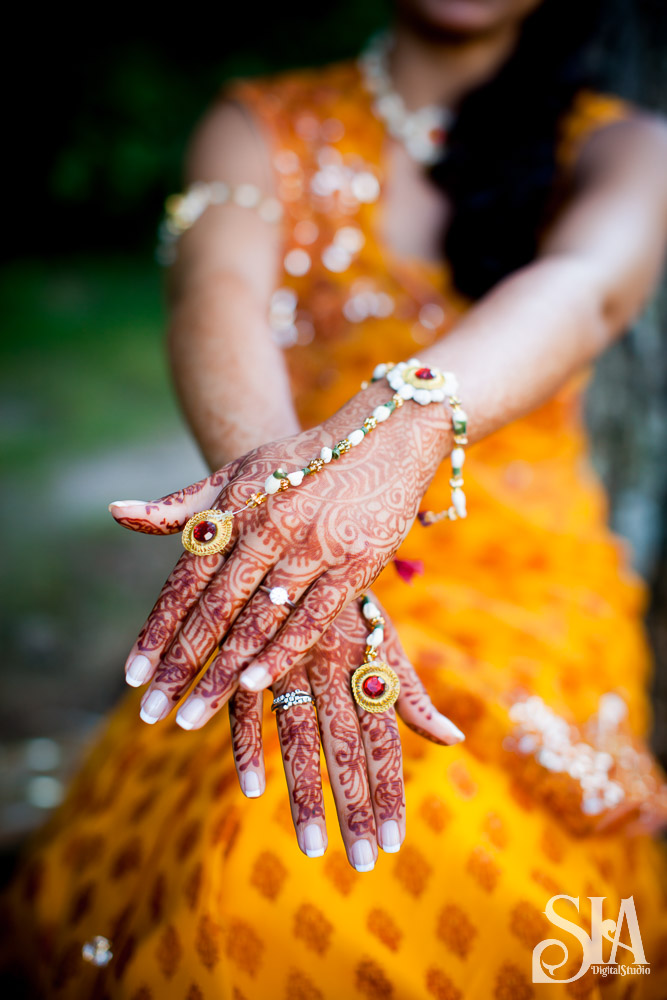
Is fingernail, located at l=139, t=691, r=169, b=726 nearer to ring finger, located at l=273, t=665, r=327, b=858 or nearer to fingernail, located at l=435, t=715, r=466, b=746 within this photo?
ring finger, located at l=273, t=665, r=327, b=858

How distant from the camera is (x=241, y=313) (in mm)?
1021

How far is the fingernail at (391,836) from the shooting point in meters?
0.69

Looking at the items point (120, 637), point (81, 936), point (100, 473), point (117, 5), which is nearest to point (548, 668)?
point (81, 936)

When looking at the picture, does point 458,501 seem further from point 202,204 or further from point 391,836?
point 202,204

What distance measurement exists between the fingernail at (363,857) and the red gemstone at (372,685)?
134 mm

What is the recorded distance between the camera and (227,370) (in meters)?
0.94

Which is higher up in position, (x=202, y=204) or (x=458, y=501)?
(x=202, y=204)

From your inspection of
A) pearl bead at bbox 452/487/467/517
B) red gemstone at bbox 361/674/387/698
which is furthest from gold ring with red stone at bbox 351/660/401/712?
pearl bead at bbox 452/487/467/517

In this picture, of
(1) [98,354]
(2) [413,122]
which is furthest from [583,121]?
(1) [98,354]

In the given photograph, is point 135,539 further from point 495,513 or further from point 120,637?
point 495,513

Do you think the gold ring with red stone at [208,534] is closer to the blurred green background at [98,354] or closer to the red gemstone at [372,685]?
the red gemstone at [372,685]

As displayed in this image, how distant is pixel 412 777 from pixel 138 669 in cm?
33

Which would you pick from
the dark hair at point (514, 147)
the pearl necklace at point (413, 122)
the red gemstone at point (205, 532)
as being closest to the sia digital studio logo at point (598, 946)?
the red gemstone at point (205, 532)

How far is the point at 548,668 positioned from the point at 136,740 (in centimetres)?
61
